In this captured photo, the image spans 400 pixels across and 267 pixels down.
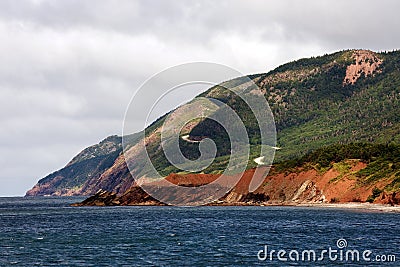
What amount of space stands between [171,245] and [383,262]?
35140 millimetres

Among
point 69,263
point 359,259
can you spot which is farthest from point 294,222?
point 69,263

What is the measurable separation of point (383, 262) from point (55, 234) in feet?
225

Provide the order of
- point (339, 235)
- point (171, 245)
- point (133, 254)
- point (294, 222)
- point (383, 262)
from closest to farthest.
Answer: point (383, 262), point (133, 254), point (171, 245), point (339, 235), point (294, 222)

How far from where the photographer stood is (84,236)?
112 meters

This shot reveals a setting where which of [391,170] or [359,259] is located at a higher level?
[391,170]

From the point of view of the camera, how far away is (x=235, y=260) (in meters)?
76.1

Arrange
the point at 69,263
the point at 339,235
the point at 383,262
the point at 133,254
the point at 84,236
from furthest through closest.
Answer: the point at 84,236, the point at 339,235, the point at 133,254, the point at 69,263, the point at 383,262

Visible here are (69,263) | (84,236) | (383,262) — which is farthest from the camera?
(84,236)

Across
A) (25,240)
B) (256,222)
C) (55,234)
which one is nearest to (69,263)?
(25,240)

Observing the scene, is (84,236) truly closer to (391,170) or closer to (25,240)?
(25,240)

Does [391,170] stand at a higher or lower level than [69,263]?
higher

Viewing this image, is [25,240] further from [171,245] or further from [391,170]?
[391,170]

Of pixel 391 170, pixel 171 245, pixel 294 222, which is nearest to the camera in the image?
pixel 171 245

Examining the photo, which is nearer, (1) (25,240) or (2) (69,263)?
(2) (69,263)
